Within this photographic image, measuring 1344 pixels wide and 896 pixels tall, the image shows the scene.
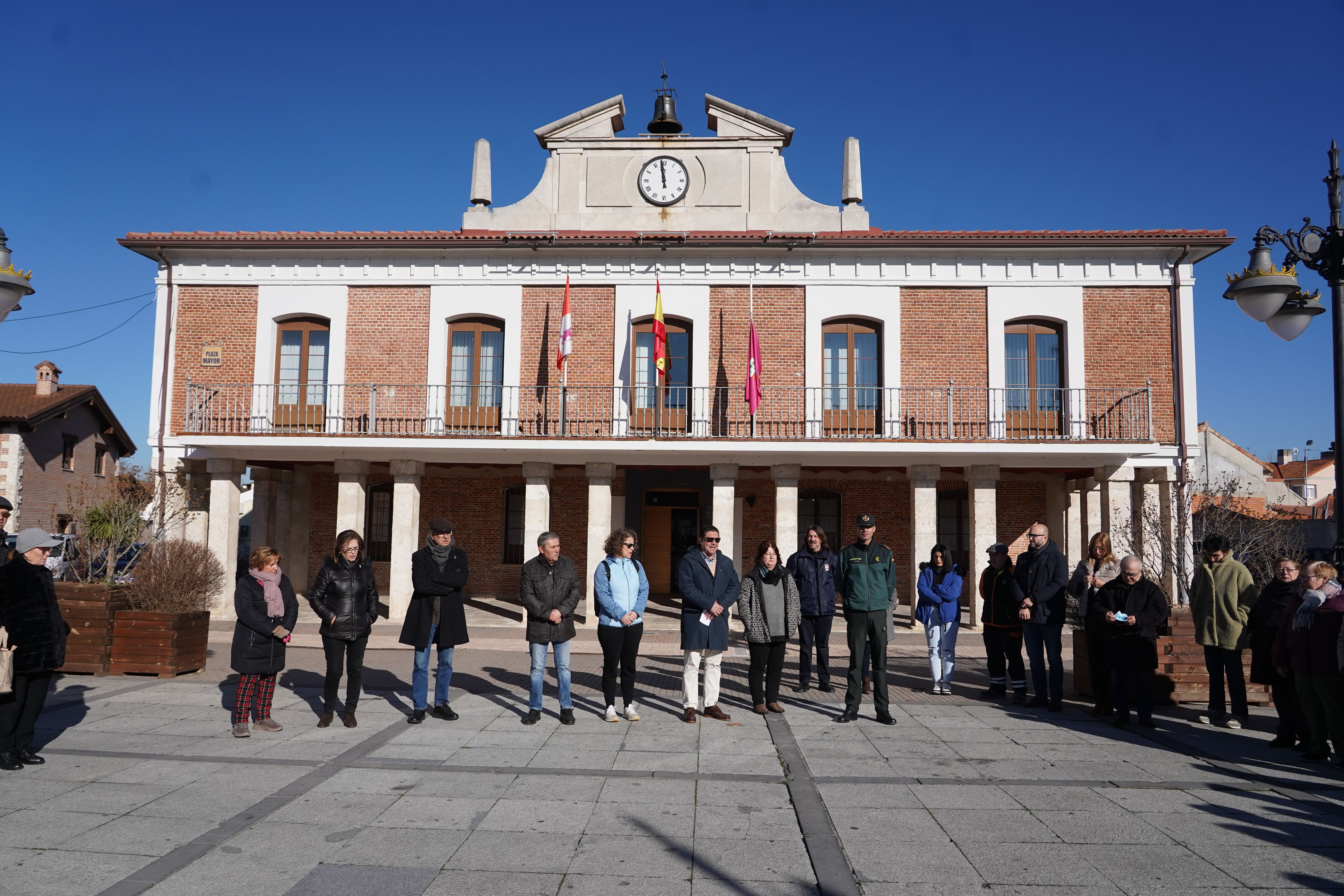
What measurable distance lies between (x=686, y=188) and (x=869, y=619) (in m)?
12.9

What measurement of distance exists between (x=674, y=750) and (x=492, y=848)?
2388 mm

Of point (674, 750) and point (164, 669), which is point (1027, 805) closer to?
point (674, 750)

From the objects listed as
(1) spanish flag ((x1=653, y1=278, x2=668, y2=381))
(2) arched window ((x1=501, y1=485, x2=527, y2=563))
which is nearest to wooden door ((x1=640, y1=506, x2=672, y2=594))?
(2) arched window ((x1=501, y1=485, x2=527, y2=563))

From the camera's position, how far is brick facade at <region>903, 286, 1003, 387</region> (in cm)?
1719

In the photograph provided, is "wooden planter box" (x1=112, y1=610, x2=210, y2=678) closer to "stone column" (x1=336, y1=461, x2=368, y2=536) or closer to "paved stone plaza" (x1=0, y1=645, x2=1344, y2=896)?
"paved stone plaza" (x1=0, y1=645, x2=1344, y2=896)

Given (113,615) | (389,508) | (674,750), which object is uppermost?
(389,508)

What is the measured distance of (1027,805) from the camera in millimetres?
5371

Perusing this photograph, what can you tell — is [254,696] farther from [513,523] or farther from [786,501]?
[513,523]

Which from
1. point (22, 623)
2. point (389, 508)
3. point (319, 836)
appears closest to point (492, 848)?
point (319, 836)

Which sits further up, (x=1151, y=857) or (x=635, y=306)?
(x=635, y=306)

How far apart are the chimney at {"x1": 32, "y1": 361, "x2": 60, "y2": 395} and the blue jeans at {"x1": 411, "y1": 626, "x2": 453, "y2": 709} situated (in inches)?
1198

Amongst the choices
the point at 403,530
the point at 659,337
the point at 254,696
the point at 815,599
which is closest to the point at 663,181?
the point at 659,337

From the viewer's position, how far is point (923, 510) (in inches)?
643

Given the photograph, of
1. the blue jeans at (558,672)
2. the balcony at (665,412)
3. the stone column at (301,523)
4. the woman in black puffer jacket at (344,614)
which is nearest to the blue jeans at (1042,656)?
the blue jeans at (558,672)
